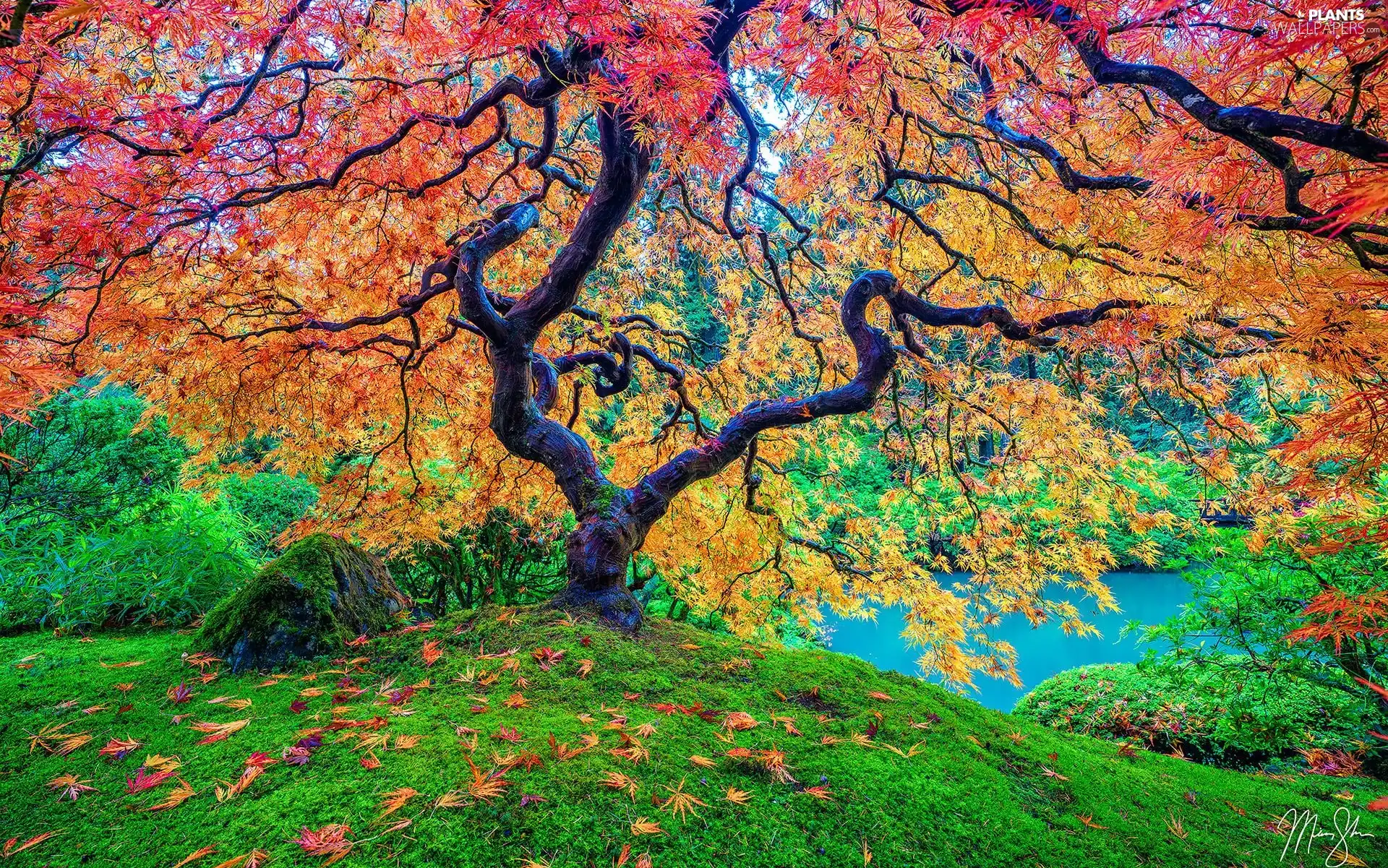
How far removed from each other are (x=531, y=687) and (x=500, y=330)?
61.6 inches

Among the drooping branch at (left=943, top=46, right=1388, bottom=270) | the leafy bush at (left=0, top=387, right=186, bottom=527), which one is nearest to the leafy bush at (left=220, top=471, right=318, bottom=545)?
the leafy bush at (left=0, top=387, right=186, bottom=527)

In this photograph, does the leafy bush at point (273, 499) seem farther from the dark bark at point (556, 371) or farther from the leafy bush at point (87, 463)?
the dark bark at point (556, 371)

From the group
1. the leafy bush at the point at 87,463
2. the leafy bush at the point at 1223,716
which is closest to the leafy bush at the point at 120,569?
the leafy bush at the point at 87,463

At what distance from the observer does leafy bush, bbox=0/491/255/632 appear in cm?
284

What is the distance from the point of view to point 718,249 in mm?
4121

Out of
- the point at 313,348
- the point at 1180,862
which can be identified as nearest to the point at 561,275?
the point at 313,348

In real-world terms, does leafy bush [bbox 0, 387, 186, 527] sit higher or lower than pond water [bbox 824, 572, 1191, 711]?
lower

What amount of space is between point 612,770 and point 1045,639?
10.4 metres

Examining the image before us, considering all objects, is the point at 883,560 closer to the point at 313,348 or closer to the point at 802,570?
the point at 802,570

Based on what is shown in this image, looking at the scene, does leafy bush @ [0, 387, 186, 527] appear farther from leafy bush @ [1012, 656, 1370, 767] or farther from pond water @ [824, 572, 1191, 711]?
pond water @ [824, 572, 1191, 711]
